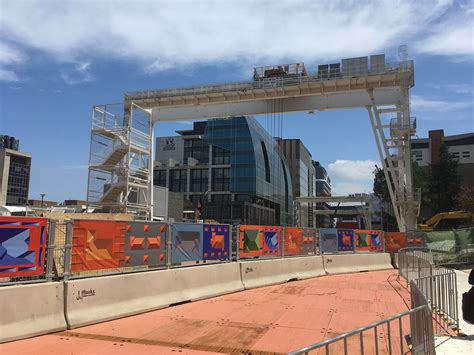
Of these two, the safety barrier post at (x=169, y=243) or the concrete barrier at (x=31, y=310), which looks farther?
the safety barrier post at (x=169, y=243)

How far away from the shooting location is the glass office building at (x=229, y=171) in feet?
295

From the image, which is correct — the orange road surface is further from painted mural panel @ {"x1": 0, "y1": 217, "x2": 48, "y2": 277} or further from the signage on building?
the signage on building

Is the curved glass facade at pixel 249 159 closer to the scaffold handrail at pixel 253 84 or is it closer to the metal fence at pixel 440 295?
the scaffold handrail at pixel 253 84

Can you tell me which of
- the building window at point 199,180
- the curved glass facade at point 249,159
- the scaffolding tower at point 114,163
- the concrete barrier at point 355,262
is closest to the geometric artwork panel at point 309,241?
the concrete barrier at point 355,262

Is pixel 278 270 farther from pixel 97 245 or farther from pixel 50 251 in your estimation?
pixel 50 251

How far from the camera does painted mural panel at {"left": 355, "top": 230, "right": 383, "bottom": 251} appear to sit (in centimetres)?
2248

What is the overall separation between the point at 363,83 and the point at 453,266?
15745 millimetres

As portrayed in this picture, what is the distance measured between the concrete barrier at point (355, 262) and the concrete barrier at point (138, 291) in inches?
300

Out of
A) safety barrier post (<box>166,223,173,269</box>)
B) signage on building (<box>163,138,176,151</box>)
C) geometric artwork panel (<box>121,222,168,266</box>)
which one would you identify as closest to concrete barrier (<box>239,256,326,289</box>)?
safety barrier post (<box>166,223,173,269</box>)

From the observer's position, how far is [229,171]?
96.9 m

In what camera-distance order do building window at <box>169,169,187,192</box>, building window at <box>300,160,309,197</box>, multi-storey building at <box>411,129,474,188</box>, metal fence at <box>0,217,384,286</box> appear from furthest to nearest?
1. building window at <box>300,160,309,197</box>
2. building window at <box>169,169,187,192</box>
3. multi-storey building at <box>411,129,474,188</box>
4. metal fence at <box>0,217,384,286</box>

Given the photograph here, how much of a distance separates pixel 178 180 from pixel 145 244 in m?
91.8

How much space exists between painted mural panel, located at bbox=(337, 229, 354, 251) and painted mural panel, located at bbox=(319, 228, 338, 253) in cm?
32

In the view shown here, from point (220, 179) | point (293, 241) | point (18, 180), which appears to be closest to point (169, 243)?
point (293, 241)
